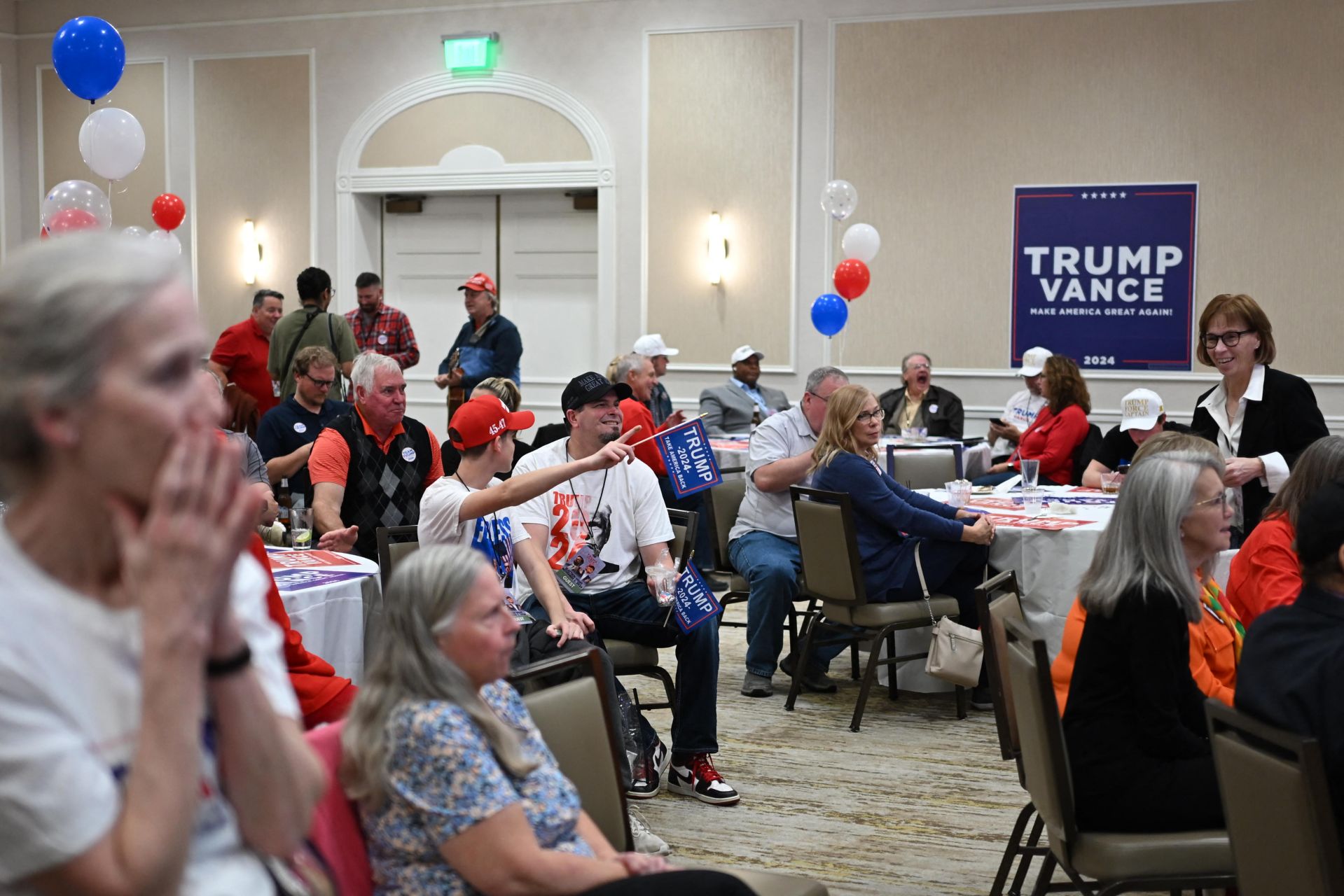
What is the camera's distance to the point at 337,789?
6.05 ft

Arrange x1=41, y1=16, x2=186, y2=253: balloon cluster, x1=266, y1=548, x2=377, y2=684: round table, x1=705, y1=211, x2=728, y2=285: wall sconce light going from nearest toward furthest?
x1=266, y1=548, x2=377, y2=684: round table → x1=41, y1=16, x2=186, y2=253: balloon cluster → x1=705, y1=211, x2=728, y2=285: wall sconce light

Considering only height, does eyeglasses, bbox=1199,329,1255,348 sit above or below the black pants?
above

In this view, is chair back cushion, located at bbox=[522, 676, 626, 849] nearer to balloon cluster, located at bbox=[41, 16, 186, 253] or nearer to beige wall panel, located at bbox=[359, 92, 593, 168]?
balloon cluster, located at bbox=[41, 16, 186, 253]

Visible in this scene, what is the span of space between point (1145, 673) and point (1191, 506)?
0.38m

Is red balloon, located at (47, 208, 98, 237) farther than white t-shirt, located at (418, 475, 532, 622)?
Yes

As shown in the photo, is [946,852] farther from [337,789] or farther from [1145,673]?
[337,789]

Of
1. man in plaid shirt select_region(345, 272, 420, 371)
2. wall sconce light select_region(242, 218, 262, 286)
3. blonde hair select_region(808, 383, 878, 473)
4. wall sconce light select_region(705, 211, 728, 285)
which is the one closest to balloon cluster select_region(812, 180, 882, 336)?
wall sconce light select_region(705, 211, 728, 285)

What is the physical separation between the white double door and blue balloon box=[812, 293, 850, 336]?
6.70 feet

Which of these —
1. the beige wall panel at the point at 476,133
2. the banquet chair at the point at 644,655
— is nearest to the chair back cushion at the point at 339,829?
the banquet chair at the point at 644,655

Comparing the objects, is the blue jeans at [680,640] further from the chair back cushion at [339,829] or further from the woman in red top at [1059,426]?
the woman in red top at [1059,426]

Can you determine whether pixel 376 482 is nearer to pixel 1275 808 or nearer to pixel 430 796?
pixel 430 796

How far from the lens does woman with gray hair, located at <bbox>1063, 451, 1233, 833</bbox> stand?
250cm

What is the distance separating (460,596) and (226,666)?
0.98 m

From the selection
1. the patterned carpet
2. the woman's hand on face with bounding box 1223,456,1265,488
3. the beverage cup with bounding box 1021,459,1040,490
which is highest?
the woman's hand on face with bounding box 1223,456,1265,488
